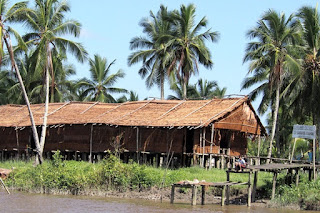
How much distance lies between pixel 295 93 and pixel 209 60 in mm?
7428

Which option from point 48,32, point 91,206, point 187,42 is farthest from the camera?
point 187,42

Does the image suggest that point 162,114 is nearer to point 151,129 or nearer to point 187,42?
point 151,129

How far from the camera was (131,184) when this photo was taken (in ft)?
67.0

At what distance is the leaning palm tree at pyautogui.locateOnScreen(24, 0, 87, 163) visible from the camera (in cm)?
2562

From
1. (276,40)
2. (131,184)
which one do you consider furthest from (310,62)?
(131,184)

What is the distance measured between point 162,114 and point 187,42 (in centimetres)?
817

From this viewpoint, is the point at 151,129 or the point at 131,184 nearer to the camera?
the point at 131,184

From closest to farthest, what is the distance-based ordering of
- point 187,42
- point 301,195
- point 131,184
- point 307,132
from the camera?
point 301,195 < point 307,132 < point 131,184 < point 187,42

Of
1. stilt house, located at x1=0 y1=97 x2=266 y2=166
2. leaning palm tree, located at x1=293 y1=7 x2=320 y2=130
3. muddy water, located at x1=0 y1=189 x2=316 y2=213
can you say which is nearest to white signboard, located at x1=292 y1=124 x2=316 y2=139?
muddy water, located at x1=0 y1=189 x2=316 y2=213

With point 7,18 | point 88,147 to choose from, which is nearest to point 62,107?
point 88,147

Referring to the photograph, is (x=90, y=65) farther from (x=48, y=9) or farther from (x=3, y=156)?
(x=48, y=9)

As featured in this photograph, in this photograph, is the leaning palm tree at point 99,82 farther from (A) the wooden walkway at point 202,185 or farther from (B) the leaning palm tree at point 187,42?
(A) the wooden walkway at point 202,185

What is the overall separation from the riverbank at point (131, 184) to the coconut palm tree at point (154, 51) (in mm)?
14186

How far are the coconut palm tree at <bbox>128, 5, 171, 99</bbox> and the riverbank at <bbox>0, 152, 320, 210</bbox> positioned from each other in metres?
14.2
